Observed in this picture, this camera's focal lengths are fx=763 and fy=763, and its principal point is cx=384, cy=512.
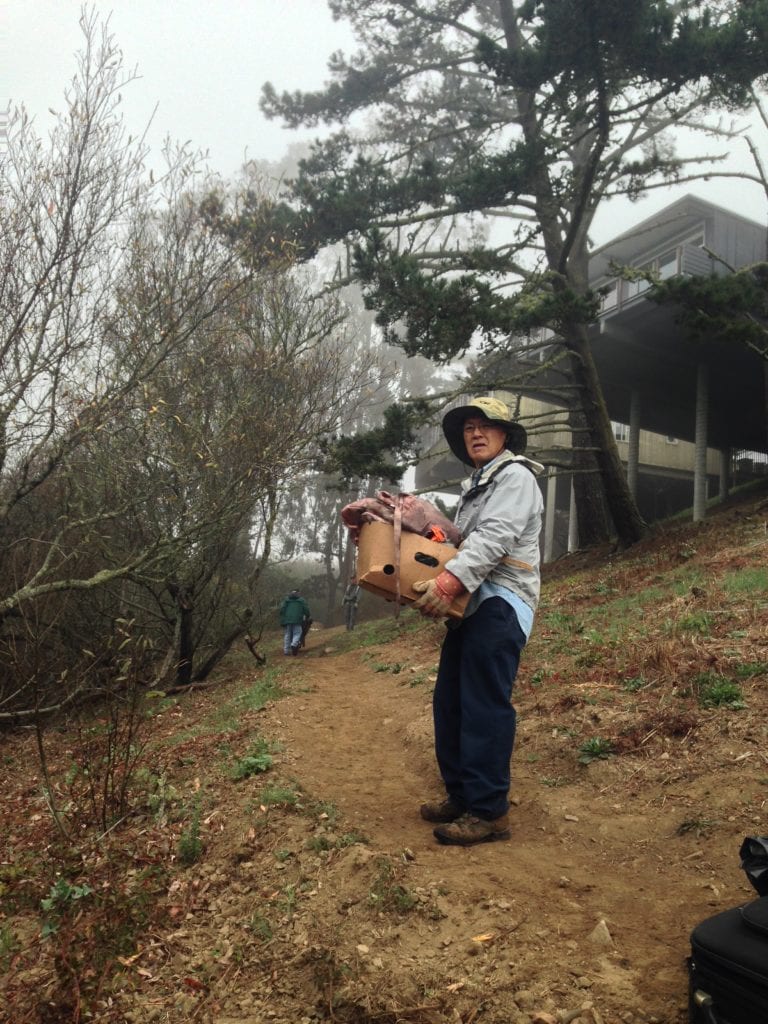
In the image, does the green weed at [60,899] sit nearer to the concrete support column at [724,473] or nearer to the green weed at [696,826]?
the green weed at [696,826]

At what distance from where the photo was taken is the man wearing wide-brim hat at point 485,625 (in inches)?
146

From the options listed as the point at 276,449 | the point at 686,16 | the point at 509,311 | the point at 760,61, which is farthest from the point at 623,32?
the point at 276,449

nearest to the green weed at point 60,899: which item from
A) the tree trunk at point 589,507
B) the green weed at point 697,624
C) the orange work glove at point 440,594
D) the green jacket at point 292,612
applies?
the orange work glove at point 440,594

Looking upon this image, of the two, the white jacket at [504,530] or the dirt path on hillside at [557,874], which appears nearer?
the dirt path on hillside at [557,874]

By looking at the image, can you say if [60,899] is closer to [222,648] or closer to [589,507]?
[222,648]

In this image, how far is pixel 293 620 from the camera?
1658cm

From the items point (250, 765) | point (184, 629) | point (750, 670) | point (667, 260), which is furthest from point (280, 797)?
point (667, 260)

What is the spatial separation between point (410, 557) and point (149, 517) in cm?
824

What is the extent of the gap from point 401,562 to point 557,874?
61.9 inches

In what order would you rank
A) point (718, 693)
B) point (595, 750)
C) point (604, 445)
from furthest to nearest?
point (604, 445) → point (718, 693) → point (595, 750)

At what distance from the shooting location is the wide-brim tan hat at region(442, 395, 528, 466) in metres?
4.10

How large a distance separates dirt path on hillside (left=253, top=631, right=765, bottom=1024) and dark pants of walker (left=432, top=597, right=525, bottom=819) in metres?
0.25

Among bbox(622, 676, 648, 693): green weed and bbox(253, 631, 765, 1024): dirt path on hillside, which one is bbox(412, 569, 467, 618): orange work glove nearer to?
bbox(253, 631, 765, 1024): dirt path on hillside

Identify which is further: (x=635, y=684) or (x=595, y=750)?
(x=635, y=684)
